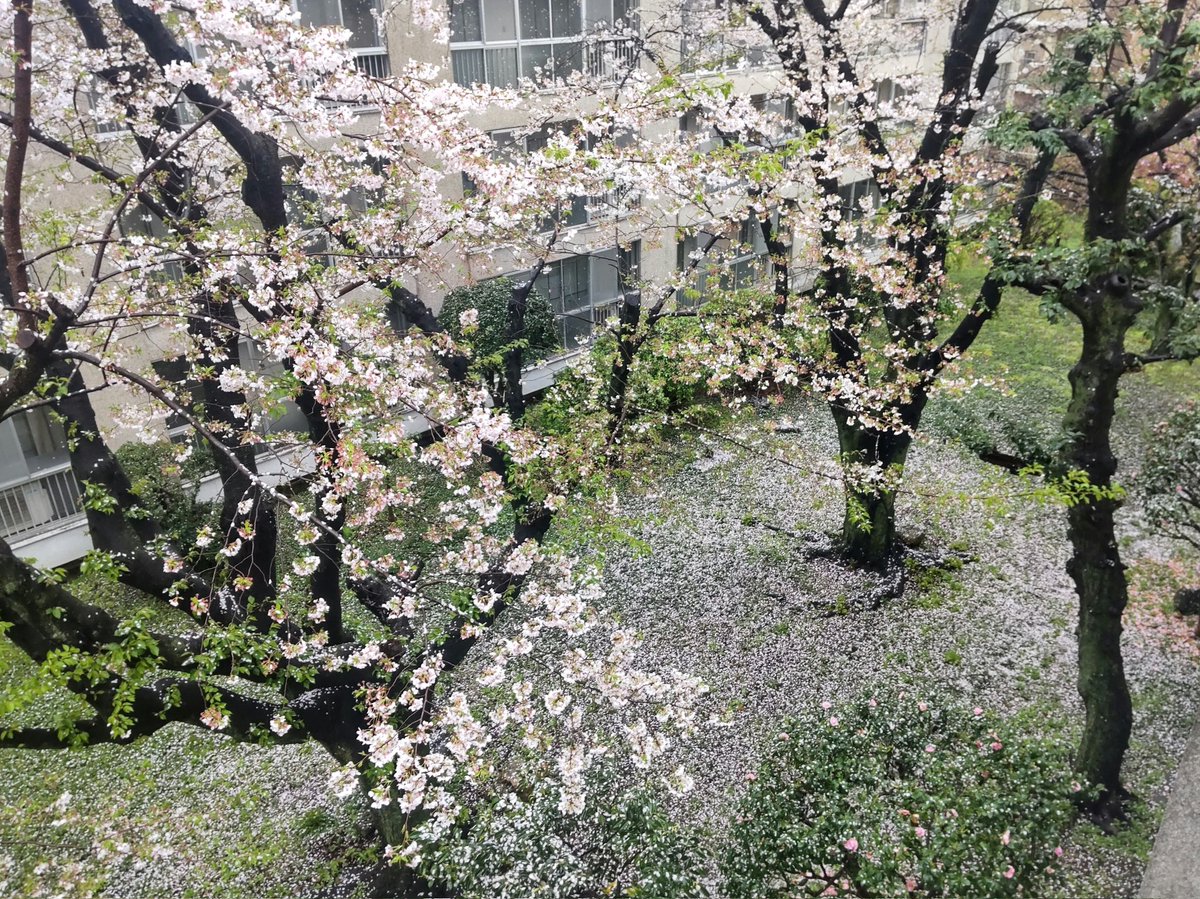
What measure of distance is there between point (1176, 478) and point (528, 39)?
530 inches

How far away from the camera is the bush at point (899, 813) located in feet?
17.0

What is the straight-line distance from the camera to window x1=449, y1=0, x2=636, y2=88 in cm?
1395

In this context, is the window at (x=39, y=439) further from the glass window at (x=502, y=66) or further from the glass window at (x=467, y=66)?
the glass window at (x=502, y=66)

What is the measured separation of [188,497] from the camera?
38.5 feet

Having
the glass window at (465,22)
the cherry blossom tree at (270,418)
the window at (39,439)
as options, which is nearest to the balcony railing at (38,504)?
the window at (39,439)

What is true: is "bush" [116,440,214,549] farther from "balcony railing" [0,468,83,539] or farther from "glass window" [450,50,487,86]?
"glass window" [450,50,487,86]

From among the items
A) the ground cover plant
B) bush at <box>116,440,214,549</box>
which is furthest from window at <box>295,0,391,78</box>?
bush at <box>116,440,214,549</box>

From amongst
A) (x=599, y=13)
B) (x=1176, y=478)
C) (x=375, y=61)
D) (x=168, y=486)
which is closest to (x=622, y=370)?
(x=1176, y=478)

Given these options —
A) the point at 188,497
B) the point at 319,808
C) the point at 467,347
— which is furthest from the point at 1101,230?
the point at 188,497

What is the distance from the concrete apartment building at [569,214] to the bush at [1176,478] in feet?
19.2

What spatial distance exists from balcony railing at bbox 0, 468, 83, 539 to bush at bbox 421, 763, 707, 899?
31.1ft

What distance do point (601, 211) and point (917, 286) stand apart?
945cm

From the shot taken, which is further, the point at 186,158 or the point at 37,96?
the point at 186,158

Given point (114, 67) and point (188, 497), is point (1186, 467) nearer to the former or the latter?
point (114, 67)
